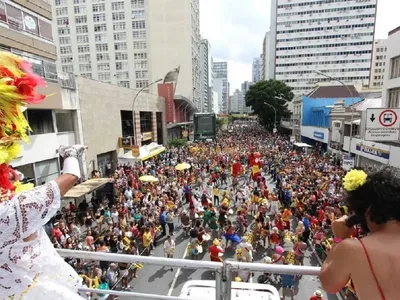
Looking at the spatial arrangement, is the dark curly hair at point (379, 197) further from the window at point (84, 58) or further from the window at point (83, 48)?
the window at point (84, 58)

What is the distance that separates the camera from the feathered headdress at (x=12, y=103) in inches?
61.0

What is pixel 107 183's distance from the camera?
13.8 metres

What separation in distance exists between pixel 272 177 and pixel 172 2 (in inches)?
1820

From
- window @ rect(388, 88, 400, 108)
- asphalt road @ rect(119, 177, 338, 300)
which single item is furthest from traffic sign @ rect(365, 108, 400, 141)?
asphalt road @ rect(119, 177, 338, 300)

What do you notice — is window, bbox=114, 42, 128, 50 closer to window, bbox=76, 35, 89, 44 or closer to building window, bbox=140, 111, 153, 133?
window, bbox=76, 35, 89, 44

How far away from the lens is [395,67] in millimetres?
18938

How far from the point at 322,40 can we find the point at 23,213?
9918 cm

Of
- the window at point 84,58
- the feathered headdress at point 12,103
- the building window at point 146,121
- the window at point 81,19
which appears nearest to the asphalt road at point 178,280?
the feathered headdress at point 12,103

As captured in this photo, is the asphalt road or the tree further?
the tree

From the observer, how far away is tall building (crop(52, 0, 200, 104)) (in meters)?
54.2

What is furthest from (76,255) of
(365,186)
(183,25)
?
(183,25)

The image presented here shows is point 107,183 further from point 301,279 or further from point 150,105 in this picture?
point 150,105

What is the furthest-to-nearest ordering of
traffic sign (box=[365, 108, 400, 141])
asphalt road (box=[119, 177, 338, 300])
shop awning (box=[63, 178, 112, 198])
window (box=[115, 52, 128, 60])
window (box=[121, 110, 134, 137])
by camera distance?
window (box=[115, 52, 128, 60]) < window (box=[121, 110, 134, 137]) < traffic sign (box=[365, 108, 400, 141]) < shop awning (box=[63, 178, 112, 198]) < asphalt road (box=[119, 177, 338, 300])

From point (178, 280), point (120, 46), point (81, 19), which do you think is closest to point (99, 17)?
point (81, 19)
